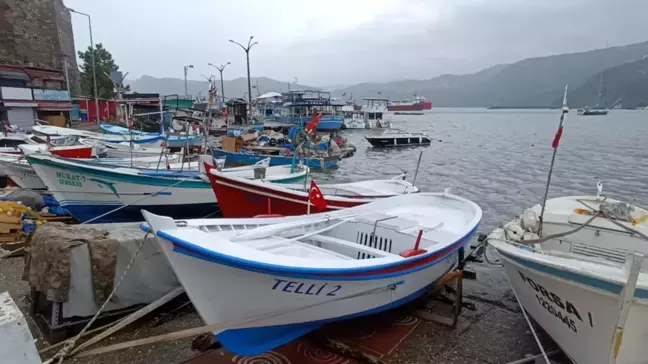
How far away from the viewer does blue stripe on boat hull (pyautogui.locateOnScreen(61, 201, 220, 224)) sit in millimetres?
11453

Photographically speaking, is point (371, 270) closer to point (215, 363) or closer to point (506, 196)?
point (215, 363)

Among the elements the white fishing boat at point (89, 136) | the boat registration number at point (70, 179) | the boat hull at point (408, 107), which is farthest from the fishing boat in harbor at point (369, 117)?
the boat hull at point (408, 107)

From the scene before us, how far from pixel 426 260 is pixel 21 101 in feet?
119

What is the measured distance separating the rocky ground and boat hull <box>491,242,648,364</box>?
2.87 ft

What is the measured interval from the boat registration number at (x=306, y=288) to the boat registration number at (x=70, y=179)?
9.08 metres

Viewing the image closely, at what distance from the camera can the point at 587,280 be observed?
417 centimetres

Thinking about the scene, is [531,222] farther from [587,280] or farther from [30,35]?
[30,35]

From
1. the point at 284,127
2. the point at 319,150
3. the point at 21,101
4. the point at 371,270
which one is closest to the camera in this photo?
the point at 371,270

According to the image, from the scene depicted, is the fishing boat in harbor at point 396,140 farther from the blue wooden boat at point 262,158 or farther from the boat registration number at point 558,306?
the boat registration number at point 558,306

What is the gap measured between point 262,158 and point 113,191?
12792mm

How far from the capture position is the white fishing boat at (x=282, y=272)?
14.4ft

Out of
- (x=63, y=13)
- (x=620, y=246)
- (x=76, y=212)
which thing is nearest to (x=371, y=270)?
(x=620, y=246)

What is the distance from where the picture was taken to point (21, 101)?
31.6 meters

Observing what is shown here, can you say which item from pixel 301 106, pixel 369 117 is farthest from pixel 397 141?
pixel 369 117
